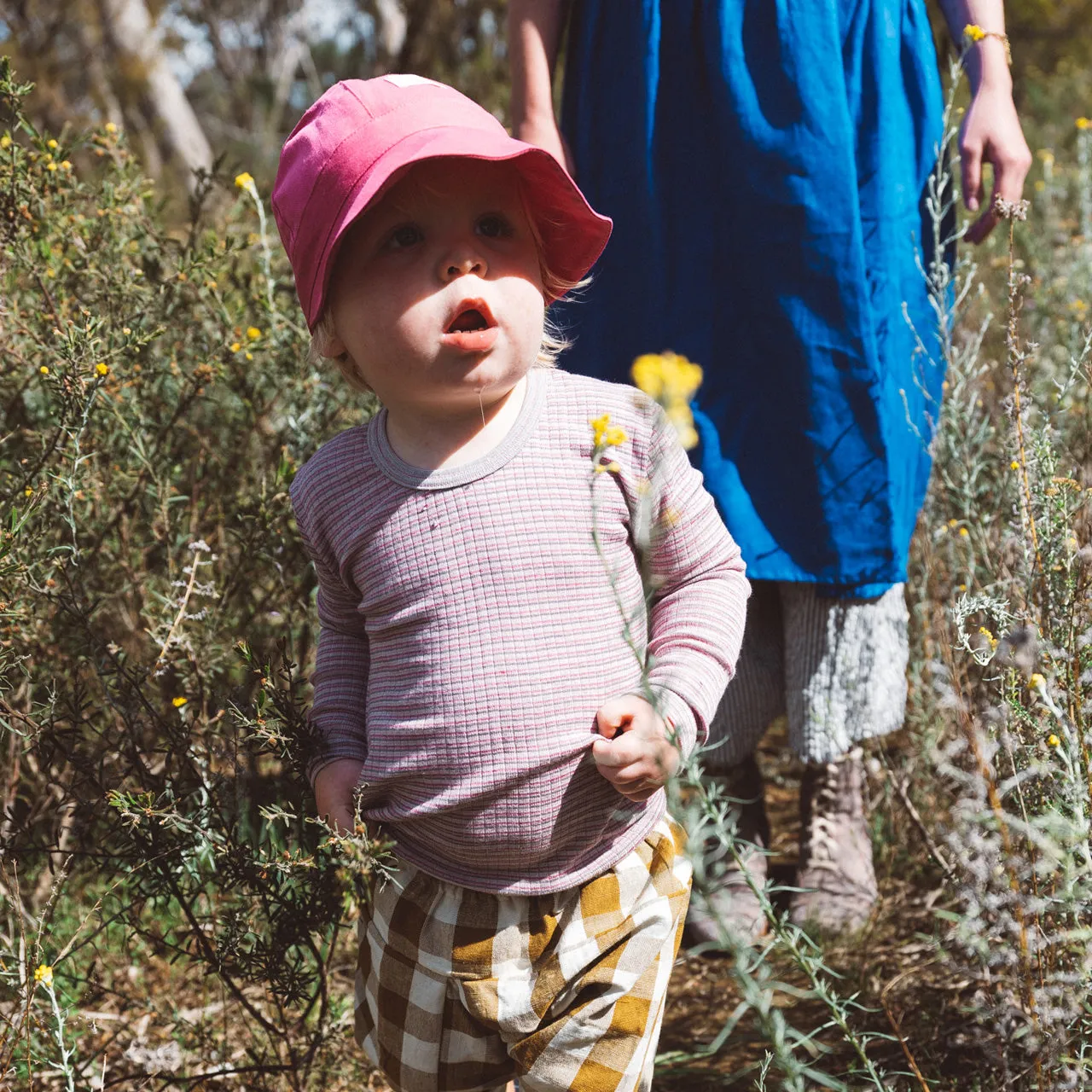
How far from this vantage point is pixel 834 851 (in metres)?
2.21

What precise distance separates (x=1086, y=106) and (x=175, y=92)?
24.3 feet

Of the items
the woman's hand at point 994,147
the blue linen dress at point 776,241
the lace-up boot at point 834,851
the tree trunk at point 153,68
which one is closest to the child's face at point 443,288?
the blue linen dress at point 776,241

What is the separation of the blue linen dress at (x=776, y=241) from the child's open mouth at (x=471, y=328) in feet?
1.89

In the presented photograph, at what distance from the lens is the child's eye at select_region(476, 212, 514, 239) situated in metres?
1.41

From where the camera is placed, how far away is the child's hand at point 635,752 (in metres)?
1.34

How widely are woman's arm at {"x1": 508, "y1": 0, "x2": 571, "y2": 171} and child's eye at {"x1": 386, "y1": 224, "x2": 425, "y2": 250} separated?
19.7 inches

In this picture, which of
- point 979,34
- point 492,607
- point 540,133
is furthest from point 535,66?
point 492,607

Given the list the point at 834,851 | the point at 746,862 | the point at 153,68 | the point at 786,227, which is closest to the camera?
the point at 786,227

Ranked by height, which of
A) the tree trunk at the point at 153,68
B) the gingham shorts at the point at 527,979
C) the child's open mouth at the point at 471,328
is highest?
the tree trunk at the point at 153,68

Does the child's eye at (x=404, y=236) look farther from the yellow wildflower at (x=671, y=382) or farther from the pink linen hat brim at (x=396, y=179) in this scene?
the yellow wildflower at (x=671, y=382)

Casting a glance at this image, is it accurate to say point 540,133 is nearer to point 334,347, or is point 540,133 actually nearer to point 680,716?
point 334,347

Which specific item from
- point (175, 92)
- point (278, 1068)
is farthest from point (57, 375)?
→ point (175, 92)

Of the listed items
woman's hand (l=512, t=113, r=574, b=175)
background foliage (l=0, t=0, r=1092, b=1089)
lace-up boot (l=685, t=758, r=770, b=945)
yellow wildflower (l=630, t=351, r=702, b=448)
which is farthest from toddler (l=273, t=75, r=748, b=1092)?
lace-up boot (l=685, t=758, r=770, b=945)

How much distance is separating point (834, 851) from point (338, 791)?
111 centimetres
